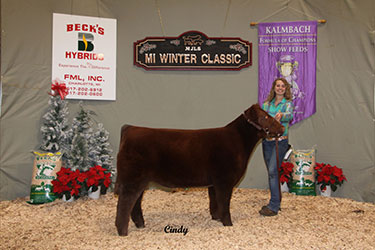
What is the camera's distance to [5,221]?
12.6ft

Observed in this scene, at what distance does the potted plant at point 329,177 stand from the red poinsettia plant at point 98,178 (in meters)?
3.31

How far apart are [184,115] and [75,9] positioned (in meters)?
2.53

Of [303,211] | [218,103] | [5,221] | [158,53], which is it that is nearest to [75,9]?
[158,53]

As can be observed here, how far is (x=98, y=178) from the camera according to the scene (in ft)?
15.4

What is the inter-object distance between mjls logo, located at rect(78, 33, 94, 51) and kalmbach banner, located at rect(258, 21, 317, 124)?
284cm

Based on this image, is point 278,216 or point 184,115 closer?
point 278,216

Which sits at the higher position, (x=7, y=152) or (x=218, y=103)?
(x=218, y=103)

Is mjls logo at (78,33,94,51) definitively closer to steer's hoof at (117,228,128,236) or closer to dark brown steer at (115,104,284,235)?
dark brown steer at (115,104,284,235)

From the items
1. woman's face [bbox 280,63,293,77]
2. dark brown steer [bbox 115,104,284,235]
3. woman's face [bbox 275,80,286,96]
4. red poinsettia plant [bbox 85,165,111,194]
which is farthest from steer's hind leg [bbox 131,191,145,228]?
woman's face [bbox 280,63,293,77]

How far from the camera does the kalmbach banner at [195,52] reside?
5.40 metres

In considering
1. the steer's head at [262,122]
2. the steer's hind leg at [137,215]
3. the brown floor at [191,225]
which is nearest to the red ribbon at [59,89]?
the brown floor at [191,225]

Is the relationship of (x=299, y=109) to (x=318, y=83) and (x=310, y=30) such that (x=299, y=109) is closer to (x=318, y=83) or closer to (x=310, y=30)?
(x=318, y=83)

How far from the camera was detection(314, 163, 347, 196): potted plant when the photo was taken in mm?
4922

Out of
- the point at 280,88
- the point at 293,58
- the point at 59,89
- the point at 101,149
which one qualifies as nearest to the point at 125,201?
the point at 101,149
